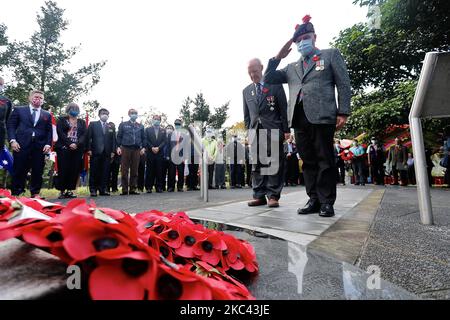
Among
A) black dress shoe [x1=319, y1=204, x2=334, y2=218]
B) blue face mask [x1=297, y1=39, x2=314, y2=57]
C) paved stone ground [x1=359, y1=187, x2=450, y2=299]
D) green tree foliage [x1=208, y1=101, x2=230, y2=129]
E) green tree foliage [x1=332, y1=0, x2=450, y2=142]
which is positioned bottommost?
paved stone ground [x1=359, y1=187, x2=450, y2=299]

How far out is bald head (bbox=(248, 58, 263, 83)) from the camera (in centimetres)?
418

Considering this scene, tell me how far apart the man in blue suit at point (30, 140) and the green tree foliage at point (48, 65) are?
18.1m

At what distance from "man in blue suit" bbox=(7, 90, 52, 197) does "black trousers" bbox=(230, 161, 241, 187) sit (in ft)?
23.8

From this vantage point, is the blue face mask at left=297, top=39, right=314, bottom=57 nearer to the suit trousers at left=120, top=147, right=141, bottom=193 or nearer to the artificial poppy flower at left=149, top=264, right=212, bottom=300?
the artificial poppy flower at left=149, top=264, right=212, bottom=300

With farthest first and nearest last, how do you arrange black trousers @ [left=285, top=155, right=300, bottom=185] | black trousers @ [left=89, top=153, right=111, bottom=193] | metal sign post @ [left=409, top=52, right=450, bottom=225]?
black trousers @ [left=285, top=155, right=300, bottom=185] → black trousers @ [left=89, top=153, right=111, bottom=193] → metal sign post @ [left=409, top=52, right=450, bottom=225]

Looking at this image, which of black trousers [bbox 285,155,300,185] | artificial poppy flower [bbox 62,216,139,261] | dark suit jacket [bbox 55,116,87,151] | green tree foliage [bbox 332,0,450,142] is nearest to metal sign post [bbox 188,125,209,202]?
dark suit jacket [bbox 55,116,87,151]

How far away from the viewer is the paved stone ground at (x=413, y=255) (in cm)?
119

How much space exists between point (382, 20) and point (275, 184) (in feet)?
41.4

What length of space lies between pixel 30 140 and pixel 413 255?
6056mm

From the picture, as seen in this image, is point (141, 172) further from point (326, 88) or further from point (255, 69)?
point (326, 88)

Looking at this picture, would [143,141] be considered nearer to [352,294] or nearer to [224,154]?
[224,154]

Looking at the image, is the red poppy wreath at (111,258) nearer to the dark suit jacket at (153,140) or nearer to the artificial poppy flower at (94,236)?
the artificial poppy flower at (94,236)

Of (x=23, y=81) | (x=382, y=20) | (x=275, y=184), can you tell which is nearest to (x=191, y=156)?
(x=275, y=184)

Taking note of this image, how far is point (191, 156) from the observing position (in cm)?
981
